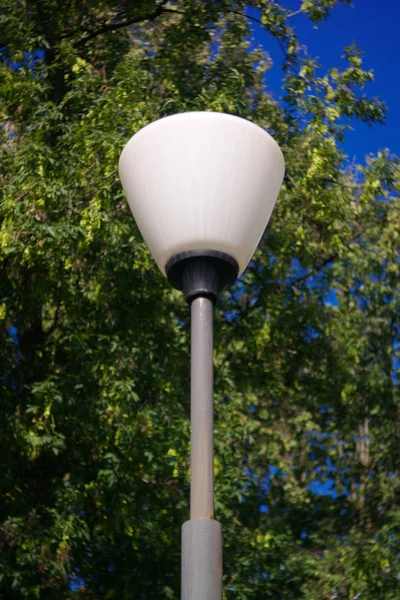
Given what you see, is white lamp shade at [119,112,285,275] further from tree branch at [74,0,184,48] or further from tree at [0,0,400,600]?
tree branch at [74,0,184,48]

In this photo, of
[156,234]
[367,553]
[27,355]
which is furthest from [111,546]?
[156,234]

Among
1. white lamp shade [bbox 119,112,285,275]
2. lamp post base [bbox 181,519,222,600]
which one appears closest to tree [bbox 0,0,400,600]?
white lamp shade [bbox 119,112,285,275]

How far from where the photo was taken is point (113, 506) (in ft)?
26.1

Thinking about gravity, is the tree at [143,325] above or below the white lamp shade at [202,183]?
above

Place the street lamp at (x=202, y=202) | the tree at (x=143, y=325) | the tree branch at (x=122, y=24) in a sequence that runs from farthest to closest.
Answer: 1. the tree branch at (x=122, y=24)
2. the tree at (x=143, y=325)
3. the street lamp at (x=202, y=202)

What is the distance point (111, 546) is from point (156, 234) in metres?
6.50

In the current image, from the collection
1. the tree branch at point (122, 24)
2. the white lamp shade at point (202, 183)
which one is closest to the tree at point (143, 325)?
the tree branch at point (122, 24)

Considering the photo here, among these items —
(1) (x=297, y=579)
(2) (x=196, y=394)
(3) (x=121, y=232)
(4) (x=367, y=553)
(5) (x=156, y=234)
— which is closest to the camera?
(2) (x=196, y=394)

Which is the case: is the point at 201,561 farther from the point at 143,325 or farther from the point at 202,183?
the point at 143,325

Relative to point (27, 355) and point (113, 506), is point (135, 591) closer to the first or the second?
point (113, 506)

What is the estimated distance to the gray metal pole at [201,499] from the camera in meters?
2.22

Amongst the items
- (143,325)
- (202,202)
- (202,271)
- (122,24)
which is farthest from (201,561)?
(122,24)

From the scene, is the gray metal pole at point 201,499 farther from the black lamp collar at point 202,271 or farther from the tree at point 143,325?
the tree at point 143,325

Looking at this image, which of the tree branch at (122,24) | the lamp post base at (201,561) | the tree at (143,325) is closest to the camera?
the lamp post base at (201,561)
